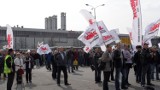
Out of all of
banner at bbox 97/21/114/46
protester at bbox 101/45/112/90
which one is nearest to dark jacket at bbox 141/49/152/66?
protester at bbox 101/45/112/90

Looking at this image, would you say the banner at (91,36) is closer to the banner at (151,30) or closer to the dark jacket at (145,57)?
the banner at (151,30)

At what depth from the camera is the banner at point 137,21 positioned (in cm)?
1287

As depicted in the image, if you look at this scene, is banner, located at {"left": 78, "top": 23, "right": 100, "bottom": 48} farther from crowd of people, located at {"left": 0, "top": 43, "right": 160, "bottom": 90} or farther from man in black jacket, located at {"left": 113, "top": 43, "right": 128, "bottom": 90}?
man in black jacket, located at {"left": 113, "top": 43, "right": 128, "bottom": 90}

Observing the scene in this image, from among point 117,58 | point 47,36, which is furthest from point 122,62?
point 47,36

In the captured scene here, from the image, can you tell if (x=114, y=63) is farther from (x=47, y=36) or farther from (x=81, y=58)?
(x=47, y=36)

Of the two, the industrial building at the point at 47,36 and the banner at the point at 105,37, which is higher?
the industrial building at the point at 47,36

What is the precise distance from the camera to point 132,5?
43.0 feet

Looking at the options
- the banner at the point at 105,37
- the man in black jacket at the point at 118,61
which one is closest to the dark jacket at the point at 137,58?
the banner at the point at 105,37

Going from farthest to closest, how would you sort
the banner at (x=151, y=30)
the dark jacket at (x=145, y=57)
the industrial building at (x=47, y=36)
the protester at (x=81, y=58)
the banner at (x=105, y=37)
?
1. the industrial building at (x=47, y=36)
2. the protester at (x=81, y=58)
3. the banner at (x=105, y=37)
4. the banner at (x=151, y=30)
5. the dark jacket at (x=145, y=57)

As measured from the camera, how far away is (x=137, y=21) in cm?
1295

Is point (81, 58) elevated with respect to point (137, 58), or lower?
lower

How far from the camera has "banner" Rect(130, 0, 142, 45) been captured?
12867 mm

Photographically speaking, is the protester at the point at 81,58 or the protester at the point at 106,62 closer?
the protester at the point at 106,62

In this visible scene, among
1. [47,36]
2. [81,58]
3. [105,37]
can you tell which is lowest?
[81,58]
